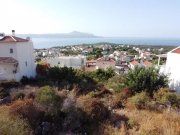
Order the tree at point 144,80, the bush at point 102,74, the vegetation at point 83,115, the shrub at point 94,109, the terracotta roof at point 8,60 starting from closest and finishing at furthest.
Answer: the vegetation at point 83,115, the shrub at point 94,109, the tree at point 144,80, the terracotta roof at point 8,60, the bush at point 102,74

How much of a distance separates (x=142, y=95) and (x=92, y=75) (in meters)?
15.7

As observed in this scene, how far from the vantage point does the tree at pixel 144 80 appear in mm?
18653

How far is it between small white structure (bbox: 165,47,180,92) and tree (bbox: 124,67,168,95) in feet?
9.41

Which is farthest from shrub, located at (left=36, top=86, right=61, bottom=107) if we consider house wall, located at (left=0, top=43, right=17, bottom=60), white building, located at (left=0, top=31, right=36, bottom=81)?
house wall, located at (left=0, top=43, right=17, bottom=60)

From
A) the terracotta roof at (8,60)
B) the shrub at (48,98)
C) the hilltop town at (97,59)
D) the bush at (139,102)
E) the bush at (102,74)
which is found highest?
the terracotta roof at (8,60)

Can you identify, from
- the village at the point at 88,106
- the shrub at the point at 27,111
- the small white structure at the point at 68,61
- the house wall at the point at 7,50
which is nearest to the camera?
the village at the point at 88,106

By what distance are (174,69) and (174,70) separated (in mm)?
94

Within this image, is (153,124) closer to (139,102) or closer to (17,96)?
(139,102)

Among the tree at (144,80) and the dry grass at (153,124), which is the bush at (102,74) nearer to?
the tree at (144,80)

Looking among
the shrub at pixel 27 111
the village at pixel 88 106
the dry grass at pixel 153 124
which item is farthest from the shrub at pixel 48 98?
the dry grass at pixel 153 124

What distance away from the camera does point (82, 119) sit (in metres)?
12.2

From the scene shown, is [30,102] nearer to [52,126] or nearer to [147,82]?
[52,126]

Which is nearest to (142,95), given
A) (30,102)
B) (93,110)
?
(93,110)

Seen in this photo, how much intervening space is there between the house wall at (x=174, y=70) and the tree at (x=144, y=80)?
2.84 meters
